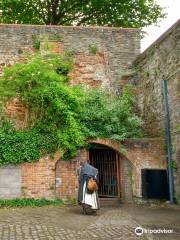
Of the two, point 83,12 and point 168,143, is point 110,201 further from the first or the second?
point 83,12

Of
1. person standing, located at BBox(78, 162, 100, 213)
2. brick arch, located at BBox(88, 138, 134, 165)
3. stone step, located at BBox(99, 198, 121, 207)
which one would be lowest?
stone step, located at BBox(99, 198, 121, 207)

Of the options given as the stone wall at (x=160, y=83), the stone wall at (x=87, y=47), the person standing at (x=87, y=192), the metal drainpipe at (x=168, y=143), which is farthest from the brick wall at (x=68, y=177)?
the stone wall at (x=87, y=47)

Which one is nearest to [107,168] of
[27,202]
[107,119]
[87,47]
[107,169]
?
[107,169]

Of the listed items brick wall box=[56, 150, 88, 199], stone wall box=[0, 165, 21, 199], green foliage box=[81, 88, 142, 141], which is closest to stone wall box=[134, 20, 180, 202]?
green foliage box=[81, 88, 142, 141]

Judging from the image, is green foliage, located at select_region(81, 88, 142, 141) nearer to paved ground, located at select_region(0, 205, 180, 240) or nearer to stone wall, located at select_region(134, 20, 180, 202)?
stone wall, located at select_region(134, 20, 180, 202)

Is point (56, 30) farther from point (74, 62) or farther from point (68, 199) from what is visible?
point (68, 199)

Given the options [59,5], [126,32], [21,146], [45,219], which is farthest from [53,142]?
[59,5]

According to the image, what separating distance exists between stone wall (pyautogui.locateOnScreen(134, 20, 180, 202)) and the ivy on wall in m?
0.92

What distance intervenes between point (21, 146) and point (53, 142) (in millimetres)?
1058

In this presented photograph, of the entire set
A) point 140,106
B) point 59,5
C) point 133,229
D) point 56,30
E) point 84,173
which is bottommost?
point 133,229

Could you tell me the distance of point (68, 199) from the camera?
13.3 m

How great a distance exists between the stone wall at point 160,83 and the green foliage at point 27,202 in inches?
159

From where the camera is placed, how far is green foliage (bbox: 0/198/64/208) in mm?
12471

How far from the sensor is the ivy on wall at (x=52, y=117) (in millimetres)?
13031
